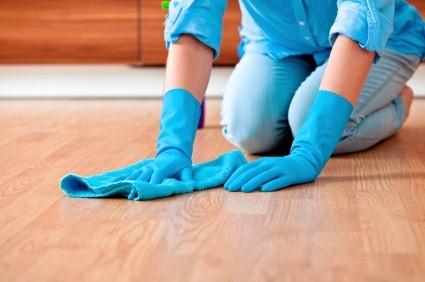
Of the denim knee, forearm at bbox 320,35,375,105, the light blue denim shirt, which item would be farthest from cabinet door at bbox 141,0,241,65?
forearm at bbox 320,35,375,105

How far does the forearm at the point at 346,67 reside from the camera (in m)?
1.66

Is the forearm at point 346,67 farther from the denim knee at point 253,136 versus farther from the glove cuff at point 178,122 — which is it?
the denim knee at point 253,136

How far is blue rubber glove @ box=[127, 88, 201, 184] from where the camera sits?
162 centimetres

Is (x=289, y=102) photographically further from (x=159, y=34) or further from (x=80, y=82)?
(x=80, y=82)

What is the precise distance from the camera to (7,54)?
126 inches

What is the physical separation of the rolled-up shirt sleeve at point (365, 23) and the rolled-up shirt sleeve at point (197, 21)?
24 cm

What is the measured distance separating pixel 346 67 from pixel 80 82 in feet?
6.22

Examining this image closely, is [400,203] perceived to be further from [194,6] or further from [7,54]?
[7,54]

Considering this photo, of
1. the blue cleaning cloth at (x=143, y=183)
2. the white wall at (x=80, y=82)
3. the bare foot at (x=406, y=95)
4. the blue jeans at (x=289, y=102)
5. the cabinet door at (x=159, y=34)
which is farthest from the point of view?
the white wall at (x=80, y=82)

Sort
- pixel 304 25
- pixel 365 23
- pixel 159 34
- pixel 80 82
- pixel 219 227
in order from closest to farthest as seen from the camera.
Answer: pixel 219 227 < pixel 365 23 < pixel 304 25 < pixel 159 34 < pixel 80 82

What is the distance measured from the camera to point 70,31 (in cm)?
315

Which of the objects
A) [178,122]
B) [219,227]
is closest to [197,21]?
[178,122]

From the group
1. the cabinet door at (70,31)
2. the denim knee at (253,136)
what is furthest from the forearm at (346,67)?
the cabinet door at (70,31)

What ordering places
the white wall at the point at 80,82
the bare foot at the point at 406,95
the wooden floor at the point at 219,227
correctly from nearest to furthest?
1. the wooden floor at the point at 219,227
2. the bare foot at the point at 406,95
3. the white wall at the point at 80,82
